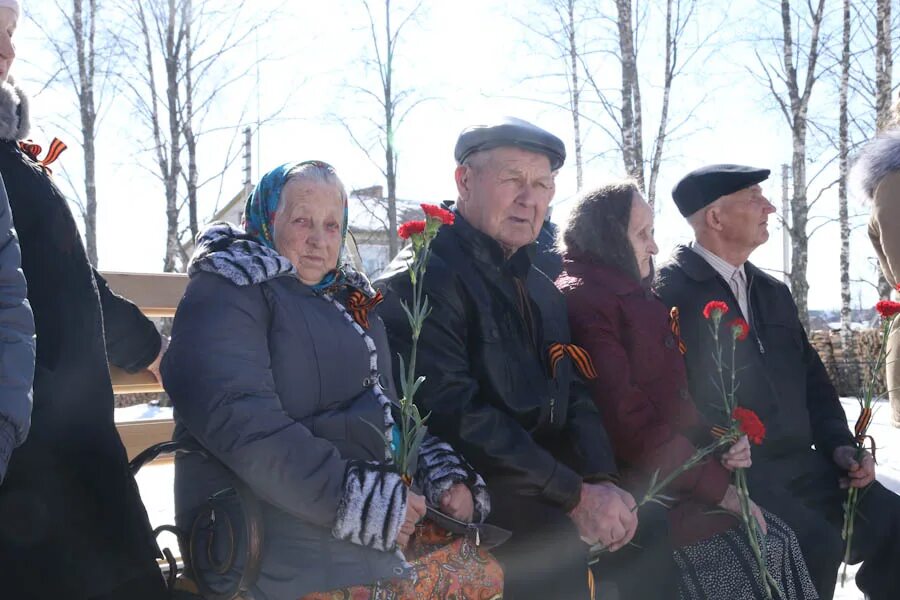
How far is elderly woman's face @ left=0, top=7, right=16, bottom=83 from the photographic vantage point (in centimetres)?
186

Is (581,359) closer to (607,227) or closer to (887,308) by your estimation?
(607,227)

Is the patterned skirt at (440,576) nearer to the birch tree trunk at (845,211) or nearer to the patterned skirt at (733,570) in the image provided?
the patterned skirt at (733,570)

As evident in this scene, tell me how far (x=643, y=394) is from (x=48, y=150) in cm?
186

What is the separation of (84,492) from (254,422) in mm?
367

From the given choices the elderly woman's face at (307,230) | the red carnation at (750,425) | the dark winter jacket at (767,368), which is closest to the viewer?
the elderly woman's face at (307,230)

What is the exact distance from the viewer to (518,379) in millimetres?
2570

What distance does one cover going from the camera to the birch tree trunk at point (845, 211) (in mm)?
13273

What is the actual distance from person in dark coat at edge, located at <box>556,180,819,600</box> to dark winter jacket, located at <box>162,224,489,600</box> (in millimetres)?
900

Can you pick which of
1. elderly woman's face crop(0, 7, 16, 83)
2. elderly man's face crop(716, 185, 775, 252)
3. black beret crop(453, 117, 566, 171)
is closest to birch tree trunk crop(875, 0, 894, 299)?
elderly man's face crop(716, 185, 775, 252)

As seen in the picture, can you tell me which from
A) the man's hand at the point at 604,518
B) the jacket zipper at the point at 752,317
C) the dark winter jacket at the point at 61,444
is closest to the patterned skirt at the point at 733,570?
the man's hand at the point at 604,518

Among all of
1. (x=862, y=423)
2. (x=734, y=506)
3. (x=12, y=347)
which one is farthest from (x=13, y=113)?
(x=862, y=423)

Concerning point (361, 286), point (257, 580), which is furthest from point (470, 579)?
point (361, 286)

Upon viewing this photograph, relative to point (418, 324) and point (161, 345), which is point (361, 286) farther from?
point (161, 345)

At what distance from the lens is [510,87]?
1592 cm
